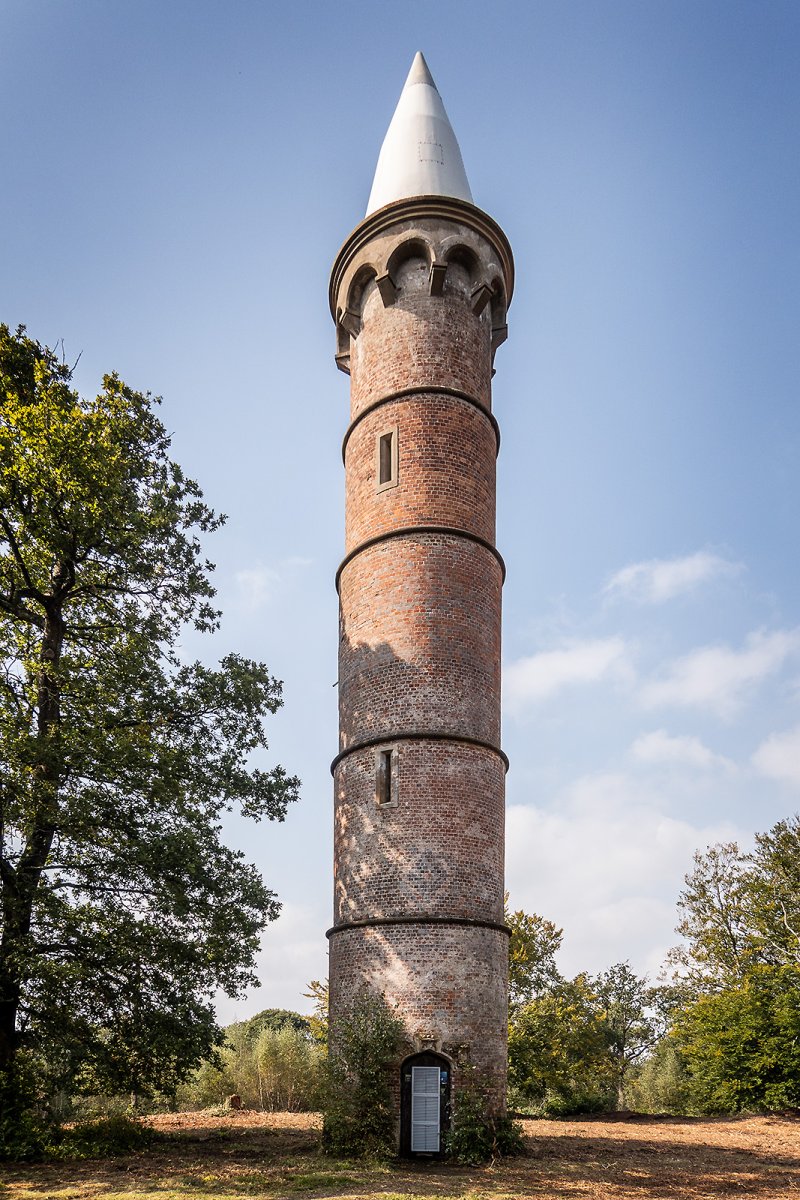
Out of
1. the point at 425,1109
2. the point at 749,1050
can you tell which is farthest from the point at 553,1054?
the point at 425,1109

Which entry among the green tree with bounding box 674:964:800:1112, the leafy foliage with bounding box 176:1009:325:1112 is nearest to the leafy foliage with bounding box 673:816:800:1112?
the green tree with bounding box 674:964:800:1112

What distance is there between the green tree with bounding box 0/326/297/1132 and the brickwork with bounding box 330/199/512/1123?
6.12ft

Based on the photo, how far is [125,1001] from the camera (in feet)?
50.7

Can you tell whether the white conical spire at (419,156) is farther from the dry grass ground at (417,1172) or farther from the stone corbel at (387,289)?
the dry grass ground at (417,1172)

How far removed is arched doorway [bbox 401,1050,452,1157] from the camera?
48.8ft

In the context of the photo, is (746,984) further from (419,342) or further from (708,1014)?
(419,342)

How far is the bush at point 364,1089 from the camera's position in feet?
48.7

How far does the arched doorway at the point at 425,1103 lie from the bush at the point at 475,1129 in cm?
20

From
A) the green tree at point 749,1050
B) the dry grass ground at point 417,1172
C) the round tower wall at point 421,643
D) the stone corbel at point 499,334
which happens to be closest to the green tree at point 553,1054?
the green tree at point 749,1050

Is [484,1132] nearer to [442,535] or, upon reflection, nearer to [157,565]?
[442,535]

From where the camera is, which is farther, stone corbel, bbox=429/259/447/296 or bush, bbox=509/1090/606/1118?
bush, bbox=509/1090/606/1118

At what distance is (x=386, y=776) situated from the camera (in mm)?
16828

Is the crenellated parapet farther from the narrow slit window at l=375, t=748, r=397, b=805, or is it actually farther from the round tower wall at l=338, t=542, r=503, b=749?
the narrow slit window at l=375, t=748, r=397, b=805

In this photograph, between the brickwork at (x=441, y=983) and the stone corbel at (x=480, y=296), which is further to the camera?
the stone corbel at (x=480, y=296)
